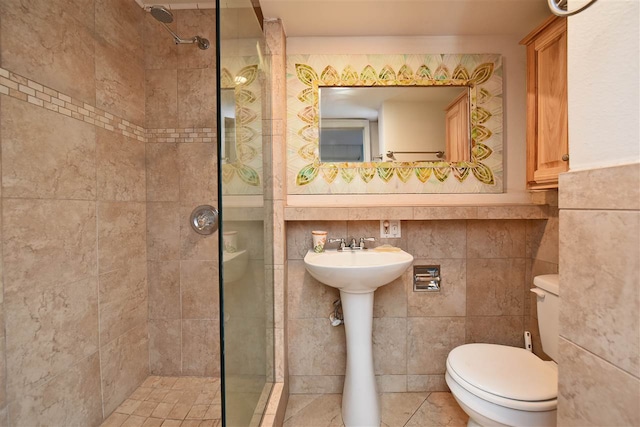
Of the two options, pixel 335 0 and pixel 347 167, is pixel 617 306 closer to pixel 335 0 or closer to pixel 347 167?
pixel 347 167

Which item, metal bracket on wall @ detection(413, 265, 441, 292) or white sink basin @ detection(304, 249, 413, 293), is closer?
white sink basin @ detection(304, 249, 413, 293)

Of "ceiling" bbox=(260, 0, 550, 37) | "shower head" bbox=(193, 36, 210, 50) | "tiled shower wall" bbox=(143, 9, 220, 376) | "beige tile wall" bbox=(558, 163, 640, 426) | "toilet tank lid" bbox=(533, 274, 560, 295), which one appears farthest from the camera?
"tiled shower wall" bbox=(143, 9, 220, 376)

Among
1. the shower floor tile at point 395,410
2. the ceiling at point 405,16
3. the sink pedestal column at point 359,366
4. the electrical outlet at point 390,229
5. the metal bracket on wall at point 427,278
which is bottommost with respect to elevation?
the shower floor tile at point 395,410

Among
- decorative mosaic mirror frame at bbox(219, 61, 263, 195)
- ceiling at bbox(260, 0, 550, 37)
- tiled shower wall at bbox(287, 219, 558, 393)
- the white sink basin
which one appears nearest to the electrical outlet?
tiled shower wall at bbox(287, 219, 558, 393)

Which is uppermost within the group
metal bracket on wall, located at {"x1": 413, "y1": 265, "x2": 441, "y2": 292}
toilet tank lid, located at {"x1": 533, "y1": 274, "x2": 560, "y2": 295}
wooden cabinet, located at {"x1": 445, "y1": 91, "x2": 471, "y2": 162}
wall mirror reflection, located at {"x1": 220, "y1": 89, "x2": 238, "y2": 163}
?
wooden cabinet, located at {"x1": 445, "y1": 91, "x2": 471, "y2": 162}

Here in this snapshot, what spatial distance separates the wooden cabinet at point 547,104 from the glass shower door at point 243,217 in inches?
54.9

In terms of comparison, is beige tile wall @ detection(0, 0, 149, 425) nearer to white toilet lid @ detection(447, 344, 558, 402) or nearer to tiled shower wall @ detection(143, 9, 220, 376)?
tiled shower wall @ detection(143, 9, 220, 376)

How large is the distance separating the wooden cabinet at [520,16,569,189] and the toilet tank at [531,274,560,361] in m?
0.48

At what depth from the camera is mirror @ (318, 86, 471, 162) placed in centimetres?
174

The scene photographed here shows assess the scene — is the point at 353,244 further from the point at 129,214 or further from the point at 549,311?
the point at 129,214

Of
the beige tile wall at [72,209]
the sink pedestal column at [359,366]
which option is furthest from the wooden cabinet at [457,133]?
the beige tile wall at [72,209]

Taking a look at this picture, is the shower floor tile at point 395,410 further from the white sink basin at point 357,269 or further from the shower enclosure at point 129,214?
the white sink basin at point 357,269

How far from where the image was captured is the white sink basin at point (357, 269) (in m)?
1.34

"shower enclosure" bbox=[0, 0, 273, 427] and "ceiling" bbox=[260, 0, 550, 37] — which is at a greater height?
"ceiling" bbox=[260, 0, 550, 37]
